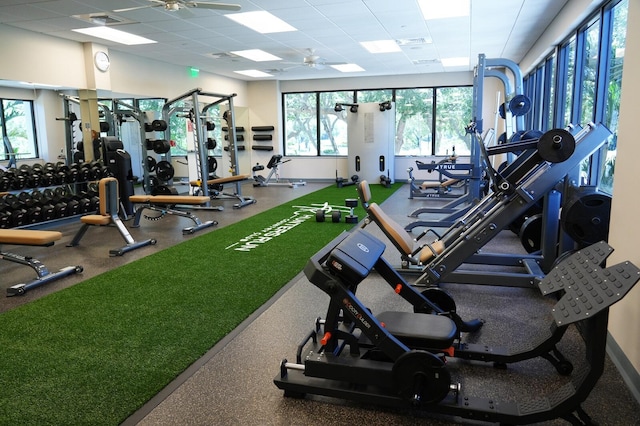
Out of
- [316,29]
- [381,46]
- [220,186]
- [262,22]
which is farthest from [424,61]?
[220,186]

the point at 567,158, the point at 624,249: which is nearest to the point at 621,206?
the point at 624,249

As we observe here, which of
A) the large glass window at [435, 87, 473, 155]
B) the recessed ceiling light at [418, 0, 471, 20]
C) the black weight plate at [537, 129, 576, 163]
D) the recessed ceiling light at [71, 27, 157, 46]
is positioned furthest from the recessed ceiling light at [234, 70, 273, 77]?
the black weight plate at [537, 129, 576, 163]

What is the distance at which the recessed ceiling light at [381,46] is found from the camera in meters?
7.25

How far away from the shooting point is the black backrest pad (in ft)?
6.18

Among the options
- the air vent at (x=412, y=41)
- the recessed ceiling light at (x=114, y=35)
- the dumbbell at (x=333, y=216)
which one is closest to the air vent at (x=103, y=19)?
the recessed ceiling light at (x=114, y=35)

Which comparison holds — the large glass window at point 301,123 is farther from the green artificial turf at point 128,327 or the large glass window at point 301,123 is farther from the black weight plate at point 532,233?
the black weight plate at point 532,233

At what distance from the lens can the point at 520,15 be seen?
5.63 metres

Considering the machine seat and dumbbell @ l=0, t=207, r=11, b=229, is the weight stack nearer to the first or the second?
dumbbell @ l=0, t=207, r=11, b=229

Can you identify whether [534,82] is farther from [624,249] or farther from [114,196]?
[114,196]

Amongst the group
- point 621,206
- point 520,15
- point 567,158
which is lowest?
point 621,206

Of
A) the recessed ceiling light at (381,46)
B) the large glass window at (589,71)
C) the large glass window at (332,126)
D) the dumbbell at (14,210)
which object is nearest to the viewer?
the large glass window at (589,71)

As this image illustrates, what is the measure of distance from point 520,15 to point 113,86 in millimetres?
6458

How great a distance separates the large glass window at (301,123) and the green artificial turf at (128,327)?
751 cm

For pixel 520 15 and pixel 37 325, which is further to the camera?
pixel 520 15
